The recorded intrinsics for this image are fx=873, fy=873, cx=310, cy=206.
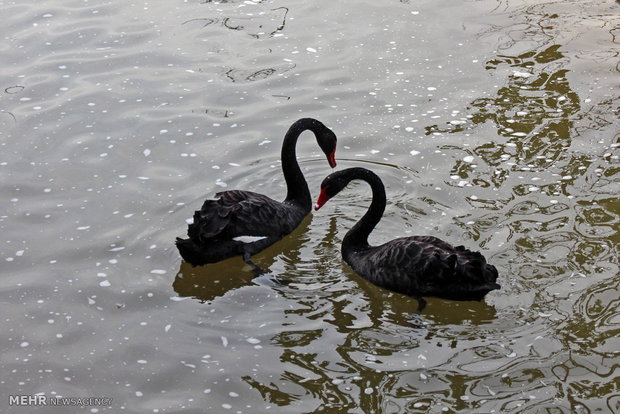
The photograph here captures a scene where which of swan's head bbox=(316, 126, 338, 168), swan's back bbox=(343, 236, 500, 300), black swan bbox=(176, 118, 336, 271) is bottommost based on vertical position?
swan's back bbox=(343, 236, 500, 300)

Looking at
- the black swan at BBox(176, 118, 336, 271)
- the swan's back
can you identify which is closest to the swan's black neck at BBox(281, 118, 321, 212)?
the black swan at BBox(176, 118, 336, 271)

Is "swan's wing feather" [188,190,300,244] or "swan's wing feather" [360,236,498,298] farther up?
"swan's wing feather" [188,190,300,244]

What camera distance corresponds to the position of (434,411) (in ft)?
16.1

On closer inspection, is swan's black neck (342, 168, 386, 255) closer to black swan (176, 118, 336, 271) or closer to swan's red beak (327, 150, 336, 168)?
black swan (176, 118, 336, 271)

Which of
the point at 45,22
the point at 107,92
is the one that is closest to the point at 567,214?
the point at 107,92

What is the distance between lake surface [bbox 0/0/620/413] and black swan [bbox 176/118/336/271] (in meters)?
0.16

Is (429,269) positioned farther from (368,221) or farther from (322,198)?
(322,198)

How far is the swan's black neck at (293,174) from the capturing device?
22.8ft

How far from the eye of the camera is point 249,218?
20.8ft

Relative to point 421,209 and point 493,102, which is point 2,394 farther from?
point 493,102

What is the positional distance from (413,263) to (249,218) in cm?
130

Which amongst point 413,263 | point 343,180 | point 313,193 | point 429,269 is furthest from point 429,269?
point 313,193

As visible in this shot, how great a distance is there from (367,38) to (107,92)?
290cm

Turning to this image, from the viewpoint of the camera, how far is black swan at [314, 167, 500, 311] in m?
5.56
